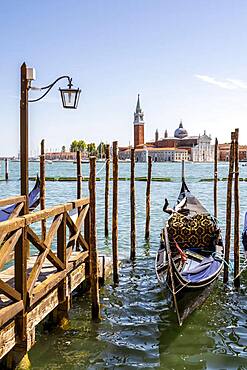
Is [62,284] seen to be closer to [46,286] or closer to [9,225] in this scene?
[46,286]

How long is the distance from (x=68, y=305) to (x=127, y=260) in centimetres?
332

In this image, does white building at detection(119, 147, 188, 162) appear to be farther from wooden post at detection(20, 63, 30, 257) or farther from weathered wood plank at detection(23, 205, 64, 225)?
weathered wood plank at detection(23, 205, 64, 225)

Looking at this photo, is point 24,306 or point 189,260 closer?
point 24,306

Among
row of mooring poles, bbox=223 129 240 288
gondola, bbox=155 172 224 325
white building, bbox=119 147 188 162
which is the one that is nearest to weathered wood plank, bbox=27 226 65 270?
gondola, bbox=155 172 224 325

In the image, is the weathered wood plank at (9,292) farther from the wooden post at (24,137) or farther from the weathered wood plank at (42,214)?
the wooden post at (24,137)

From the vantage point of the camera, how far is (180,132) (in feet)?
368

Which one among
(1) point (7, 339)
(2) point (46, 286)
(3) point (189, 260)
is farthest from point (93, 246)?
(1) point (7, 339)

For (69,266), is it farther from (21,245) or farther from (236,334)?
(236,334)

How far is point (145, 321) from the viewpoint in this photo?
523 cm

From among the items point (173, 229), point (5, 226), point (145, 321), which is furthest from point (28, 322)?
point (173, 229)

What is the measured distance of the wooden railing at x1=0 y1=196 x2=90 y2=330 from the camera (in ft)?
10.9

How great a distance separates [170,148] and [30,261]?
97.2 meters

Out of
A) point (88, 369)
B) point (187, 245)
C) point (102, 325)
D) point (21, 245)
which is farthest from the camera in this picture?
point (187, 245)

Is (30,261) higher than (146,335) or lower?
higher
